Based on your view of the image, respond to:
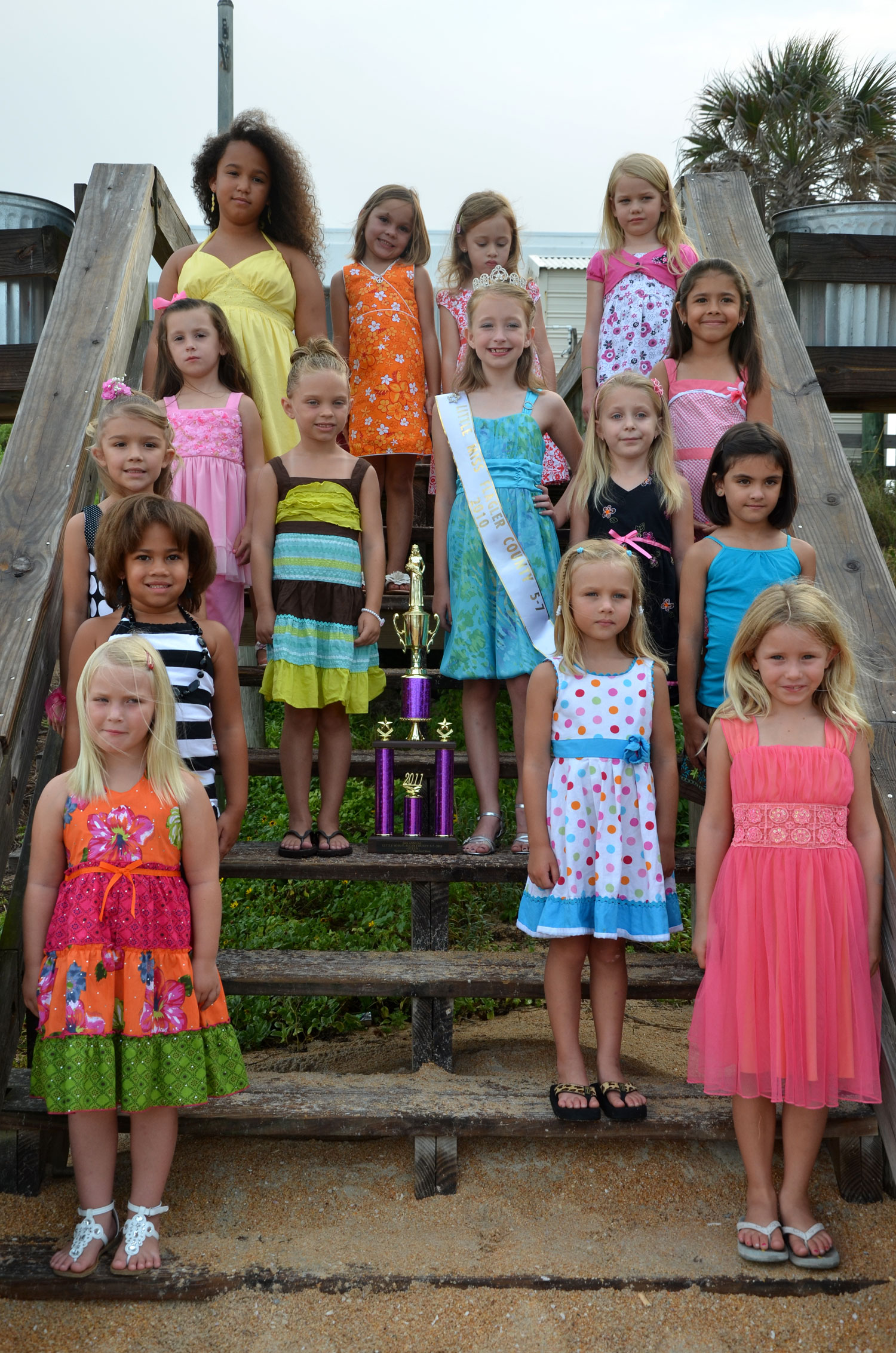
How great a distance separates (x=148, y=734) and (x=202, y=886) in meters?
0.34

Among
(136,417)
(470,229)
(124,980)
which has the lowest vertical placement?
(124,980)

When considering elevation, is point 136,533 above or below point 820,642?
above

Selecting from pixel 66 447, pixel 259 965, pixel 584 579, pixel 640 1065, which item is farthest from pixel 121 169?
pixel 640 1065

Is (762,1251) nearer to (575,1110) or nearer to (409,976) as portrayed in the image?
(575,1110)

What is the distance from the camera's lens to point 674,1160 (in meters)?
2.66

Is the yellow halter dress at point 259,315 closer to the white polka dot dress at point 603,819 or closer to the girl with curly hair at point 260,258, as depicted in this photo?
the girl with curly hair at point 260,258

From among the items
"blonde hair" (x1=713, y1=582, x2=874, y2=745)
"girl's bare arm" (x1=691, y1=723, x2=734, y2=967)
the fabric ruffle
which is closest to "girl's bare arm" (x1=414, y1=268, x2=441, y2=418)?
the fabric ruffle

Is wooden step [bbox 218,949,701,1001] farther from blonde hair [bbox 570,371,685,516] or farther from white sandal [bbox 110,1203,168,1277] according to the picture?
blonde hair [bbox 570,371,685,516]

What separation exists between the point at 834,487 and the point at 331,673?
1.45 metres

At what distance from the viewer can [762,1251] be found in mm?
2268

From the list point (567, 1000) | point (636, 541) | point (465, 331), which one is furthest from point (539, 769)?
point (465, 331)

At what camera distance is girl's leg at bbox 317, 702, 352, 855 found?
328 cm

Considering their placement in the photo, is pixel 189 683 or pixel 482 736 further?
pixel 482 736

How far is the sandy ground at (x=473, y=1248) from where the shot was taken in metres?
2.12
